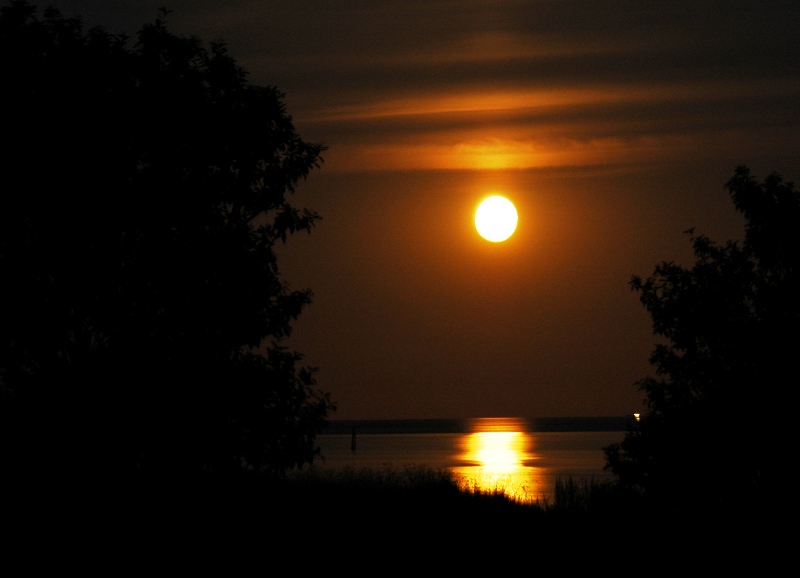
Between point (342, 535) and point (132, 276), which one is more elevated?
point (132, 276)

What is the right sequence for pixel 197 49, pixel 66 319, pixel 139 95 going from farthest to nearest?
1. pixel 197 49
2. pixel 139 95
3. pixel 66 319

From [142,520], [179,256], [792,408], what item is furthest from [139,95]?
[792,408]

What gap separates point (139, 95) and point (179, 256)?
350 centimetres

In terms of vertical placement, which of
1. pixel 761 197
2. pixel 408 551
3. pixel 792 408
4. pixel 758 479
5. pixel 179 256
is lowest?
pixel 408 551

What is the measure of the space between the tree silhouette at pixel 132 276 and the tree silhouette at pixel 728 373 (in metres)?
7.41

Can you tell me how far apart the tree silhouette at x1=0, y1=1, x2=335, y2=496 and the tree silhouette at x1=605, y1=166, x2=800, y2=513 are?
24.3ft

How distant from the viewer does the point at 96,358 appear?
721 inches

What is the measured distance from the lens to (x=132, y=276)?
1867 cm

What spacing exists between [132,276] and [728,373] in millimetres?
12097

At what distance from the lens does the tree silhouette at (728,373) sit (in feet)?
68.5

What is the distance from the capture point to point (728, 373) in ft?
71.2

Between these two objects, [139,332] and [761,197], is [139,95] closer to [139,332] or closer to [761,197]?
[139,332]

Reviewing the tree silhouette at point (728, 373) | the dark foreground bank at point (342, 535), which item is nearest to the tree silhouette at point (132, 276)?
the dark foreground bank at point (342, 535)

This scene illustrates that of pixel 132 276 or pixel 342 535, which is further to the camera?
pixel 342 535
